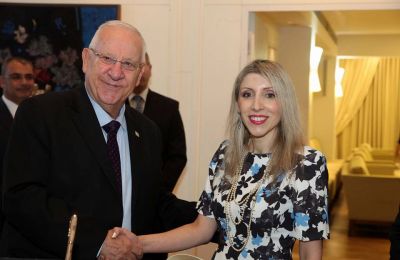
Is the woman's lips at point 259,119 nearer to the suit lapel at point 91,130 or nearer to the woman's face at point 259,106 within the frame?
the woman's face at point 259,106

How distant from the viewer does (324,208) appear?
2062 mm

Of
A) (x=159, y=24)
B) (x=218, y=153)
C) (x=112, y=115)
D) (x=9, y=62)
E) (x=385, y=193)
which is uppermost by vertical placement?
(x=159, y=24)

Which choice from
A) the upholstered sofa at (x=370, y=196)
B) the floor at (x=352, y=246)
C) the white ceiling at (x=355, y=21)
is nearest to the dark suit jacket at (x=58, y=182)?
the floor at (x=352, y=246)

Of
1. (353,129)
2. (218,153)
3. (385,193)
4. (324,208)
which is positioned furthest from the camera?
(353,129)

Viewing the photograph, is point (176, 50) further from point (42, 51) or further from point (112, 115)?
point (112, 115)

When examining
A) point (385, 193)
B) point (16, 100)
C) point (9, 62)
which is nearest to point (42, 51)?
point (9, 62)

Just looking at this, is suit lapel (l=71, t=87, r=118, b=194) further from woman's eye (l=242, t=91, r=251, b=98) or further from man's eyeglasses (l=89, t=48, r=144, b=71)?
woman's eye (l=242, t=91, r=251, b=98)

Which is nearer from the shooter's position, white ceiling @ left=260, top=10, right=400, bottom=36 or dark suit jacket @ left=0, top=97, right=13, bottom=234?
dark suit jacket @ left=0, top=97, right=13, bottom=234

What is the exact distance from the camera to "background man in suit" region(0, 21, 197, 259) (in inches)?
83.3

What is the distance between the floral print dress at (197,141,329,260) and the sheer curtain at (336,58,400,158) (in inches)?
489

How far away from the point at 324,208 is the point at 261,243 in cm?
26

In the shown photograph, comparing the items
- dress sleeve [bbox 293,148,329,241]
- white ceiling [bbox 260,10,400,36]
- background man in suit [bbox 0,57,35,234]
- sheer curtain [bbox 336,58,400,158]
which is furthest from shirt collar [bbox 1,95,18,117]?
sheer curtain [bbox 336,58,400,158]

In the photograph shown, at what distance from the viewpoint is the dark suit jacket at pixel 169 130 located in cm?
415

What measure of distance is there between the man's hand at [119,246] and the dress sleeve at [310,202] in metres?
0.63
